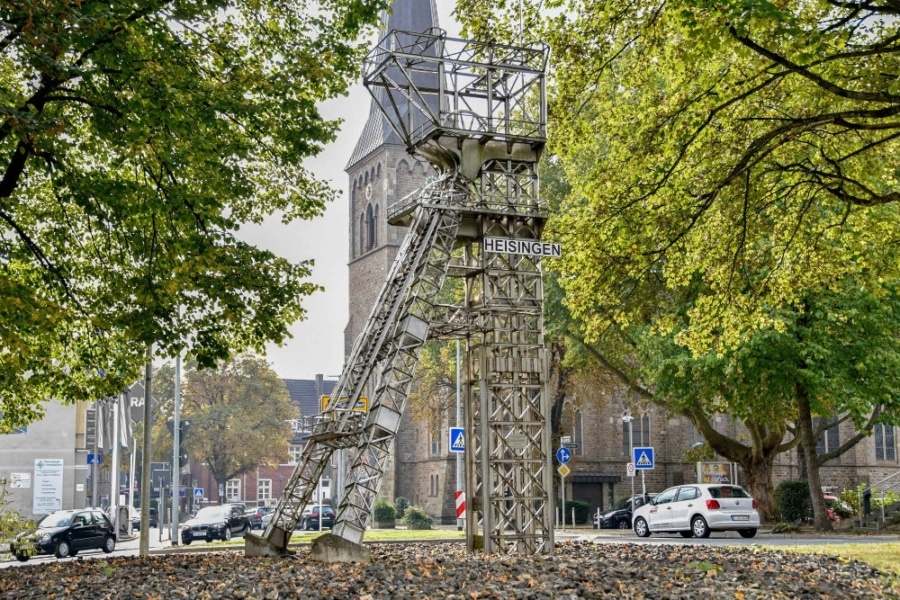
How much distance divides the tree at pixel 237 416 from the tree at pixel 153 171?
174ft

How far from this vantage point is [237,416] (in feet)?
239

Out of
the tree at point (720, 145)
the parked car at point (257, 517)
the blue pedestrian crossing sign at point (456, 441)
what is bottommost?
the parked car at point (257, 517)

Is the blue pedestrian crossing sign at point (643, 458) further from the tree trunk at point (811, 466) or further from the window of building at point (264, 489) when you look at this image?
the window of building at point (264, 489)

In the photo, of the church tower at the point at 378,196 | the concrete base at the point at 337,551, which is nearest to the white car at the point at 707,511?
the concrete base at the point at 337,551

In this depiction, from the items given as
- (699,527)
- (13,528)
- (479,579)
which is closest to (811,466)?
(699,527)

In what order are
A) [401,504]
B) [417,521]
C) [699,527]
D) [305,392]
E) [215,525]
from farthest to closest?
[305,392], [401,504], [417,521], [215,525], [699,527]

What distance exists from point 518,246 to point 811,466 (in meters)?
19.5

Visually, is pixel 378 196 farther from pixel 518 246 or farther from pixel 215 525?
pixel 518 246

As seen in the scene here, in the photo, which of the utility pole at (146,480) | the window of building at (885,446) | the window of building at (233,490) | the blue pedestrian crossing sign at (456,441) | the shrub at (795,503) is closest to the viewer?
the utility pole at (146,480)

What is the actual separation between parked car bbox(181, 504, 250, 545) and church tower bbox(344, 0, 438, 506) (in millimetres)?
28852

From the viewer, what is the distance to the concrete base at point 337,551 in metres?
14.3

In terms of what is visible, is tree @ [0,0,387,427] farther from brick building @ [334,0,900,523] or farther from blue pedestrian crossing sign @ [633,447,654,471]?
brick building @ [334,0,900,523]

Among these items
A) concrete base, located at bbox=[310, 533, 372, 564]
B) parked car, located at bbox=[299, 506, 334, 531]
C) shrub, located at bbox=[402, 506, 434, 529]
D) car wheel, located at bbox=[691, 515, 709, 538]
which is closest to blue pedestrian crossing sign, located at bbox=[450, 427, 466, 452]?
car wheel, located at bbox=[691, 515, 709, 538]

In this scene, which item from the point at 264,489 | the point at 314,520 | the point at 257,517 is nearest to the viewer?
the point at 314,520
